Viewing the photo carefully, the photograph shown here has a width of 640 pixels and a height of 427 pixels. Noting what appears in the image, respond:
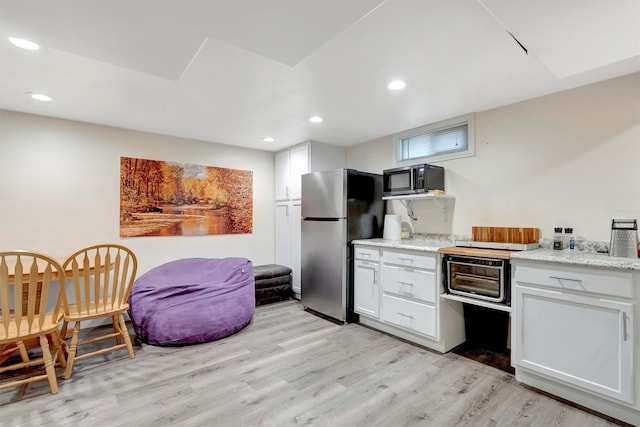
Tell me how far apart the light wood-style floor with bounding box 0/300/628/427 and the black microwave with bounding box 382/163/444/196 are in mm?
1557

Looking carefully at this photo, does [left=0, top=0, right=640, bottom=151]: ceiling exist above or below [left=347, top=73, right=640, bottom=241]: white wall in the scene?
above

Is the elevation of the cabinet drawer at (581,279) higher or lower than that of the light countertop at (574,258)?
lower

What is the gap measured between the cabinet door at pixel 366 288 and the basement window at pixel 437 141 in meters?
1.41

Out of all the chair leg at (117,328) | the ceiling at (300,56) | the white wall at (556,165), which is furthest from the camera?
the chair leg at (117,328)

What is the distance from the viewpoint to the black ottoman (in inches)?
157

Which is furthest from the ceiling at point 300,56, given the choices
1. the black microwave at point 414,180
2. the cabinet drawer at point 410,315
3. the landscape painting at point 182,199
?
the cabinet drawer at point 410,315

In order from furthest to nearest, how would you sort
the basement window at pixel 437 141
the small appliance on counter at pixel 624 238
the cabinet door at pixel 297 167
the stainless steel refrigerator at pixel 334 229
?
the cabinet door at pixel 297 167, the stainless steel refrigerator at pixel 334 229, the basement window at pixel 437 141, the small appliance on counter at pixel 624 238

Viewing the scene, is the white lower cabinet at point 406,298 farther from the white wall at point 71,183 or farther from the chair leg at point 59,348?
the chair leg at point 59,348

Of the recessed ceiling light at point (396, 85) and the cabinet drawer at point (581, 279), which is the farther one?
the recessed ceiling light at point (396, 85)

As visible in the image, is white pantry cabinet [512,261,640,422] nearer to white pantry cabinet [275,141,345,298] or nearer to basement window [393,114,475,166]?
basement window [393,114,475,166]

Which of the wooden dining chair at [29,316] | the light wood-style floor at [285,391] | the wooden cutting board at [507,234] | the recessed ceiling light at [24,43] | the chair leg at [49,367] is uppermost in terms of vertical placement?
the recessed ceiling light at [24,43]

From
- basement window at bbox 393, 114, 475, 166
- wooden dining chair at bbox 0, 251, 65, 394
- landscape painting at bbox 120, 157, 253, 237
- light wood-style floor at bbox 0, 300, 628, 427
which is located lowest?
light wood-style floor at bbox 0, 300, 628, 427

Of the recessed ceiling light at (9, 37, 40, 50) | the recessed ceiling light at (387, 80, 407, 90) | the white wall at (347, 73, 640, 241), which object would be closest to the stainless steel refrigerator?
the white wall at (347, 73, 640, 241)

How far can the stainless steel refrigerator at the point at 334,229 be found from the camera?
3311mm
